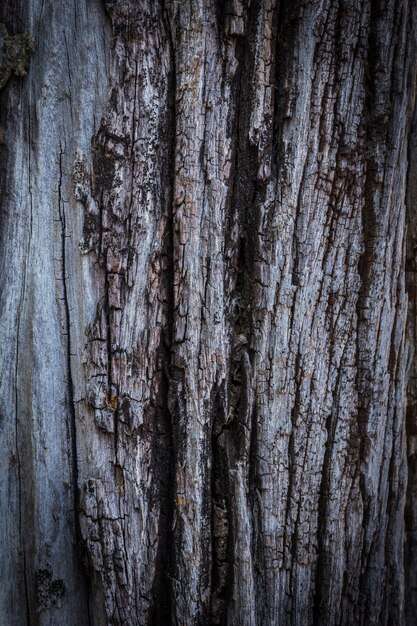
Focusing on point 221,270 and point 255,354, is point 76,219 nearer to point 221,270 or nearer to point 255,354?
point 221,270

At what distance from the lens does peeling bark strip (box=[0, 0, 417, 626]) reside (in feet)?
4.46

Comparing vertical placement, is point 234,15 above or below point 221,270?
above

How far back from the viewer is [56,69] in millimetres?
1374

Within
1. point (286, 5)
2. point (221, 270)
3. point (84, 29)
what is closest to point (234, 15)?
point (286, 5)

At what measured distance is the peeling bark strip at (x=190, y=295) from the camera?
4.46 feet

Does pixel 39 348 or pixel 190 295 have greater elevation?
pixel 190 295

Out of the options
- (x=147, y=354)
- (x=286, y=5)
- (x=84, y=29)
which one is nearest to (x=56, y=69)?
(x=84, y=29)

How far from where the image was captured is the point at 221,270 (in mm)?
1380

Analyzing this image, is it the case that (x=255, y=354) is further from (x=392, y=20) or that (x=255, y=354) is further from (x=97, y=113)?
(x=392, y=20)

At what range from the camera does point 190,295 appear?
137cm

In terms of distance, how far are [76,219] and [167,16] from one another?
0.67m

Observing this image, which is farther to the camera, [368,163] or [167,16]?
[368,163]

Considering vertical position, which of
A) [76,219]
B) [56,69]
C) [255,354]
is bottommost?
[255,354]

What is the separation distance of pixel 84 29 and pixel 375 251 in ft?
3.81
